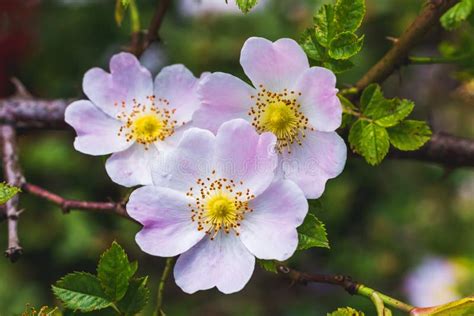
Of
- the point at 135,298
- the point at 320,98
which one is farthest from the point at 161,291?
the point at 320,98

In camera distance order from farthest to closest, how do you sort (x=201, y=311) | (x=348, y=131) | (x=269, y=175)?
(x=201, y=311)
(x=348, y=131)
(x=269, y=175)

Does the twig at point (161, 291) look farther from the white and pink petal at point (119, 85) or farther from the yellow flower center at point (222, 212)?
the white and pink petal at point (119, 85)

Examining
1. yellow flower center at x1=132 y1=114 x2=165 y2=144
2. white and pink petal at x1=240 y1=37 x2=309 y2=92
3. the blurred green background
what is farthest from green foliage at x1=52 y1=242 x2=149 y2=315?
the blurred green background

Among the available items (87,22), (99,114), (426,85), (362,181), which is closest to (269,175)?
(99,114)

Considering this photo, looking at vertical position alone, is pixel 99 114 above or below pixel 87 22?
above

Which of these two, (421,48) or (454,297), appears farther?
(421,48)

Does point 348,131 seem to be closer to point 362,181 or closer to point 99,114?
point 99,114

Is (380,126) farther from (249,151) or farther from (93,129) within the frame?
(93,129)
